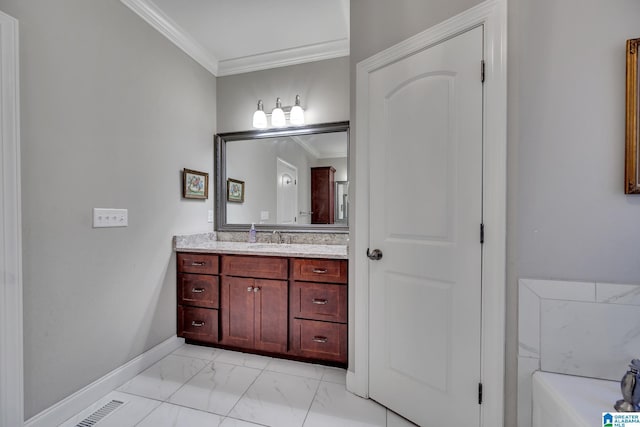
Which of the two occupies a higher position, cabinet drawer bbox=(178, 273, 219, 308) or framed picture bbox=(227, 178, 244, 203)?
framed picture bbox=(227, 178, 244, 203)

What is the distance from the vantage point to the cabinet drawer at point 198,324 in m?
2.15

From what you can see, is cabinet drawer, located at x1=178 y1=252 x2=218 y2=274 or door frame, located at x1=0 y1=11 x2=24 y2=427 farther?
cabinet drawer, located at x1=178 y1=252 x2=218 y2=274

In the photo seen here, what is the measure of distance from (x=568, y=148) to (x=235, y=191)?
2472 mm

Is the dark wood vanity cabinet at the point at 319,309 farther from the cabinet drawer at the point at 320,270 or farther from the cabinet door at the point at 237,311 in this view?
the cabinet door at the point at 237,311

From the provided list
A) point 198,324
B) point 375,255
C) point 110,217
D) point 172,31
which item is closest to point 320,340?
point 375,255

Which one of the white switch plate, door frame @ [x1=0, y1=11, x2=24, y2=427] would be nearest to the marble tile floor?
door frame @ [x1=0, y1=11, x2=24, y2=427]

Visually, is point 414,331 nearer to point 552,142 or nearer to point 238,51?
point 552,142

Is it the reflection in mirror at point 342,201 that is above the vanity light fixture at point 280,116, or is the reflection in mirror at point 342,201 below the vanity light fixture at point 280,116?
below

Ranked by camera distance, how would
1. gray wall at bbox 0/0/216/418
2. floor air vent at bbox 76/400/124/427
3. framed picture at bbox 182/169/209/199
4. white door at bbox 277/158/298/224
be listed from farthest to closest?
1. white door at bbox 277/158/298/224
2. framed picture at bbox 182/169/209/199
3. floor air vent at bbox 76/400/124/427
4. gray wall at bbox 0/0/216/418

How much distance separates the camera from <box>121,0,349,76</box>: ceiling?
6.26ft

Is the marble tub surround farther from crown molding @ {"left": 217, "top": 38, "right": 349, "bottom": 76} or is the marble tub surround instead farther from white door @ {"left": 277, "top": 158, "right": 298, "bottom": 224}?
crown molding @ {"left": 217, "top": 38, "right": 349, "bottom": 76}

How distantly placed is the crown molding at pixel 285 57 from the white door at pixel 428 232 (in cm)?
103

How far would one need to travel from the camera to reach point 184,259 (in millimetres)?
2221

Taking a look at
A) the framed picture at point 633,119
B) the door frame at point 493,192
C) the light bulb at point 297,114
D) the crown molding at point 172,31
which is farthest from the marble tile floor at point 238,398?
the crown molding at point 172,31
